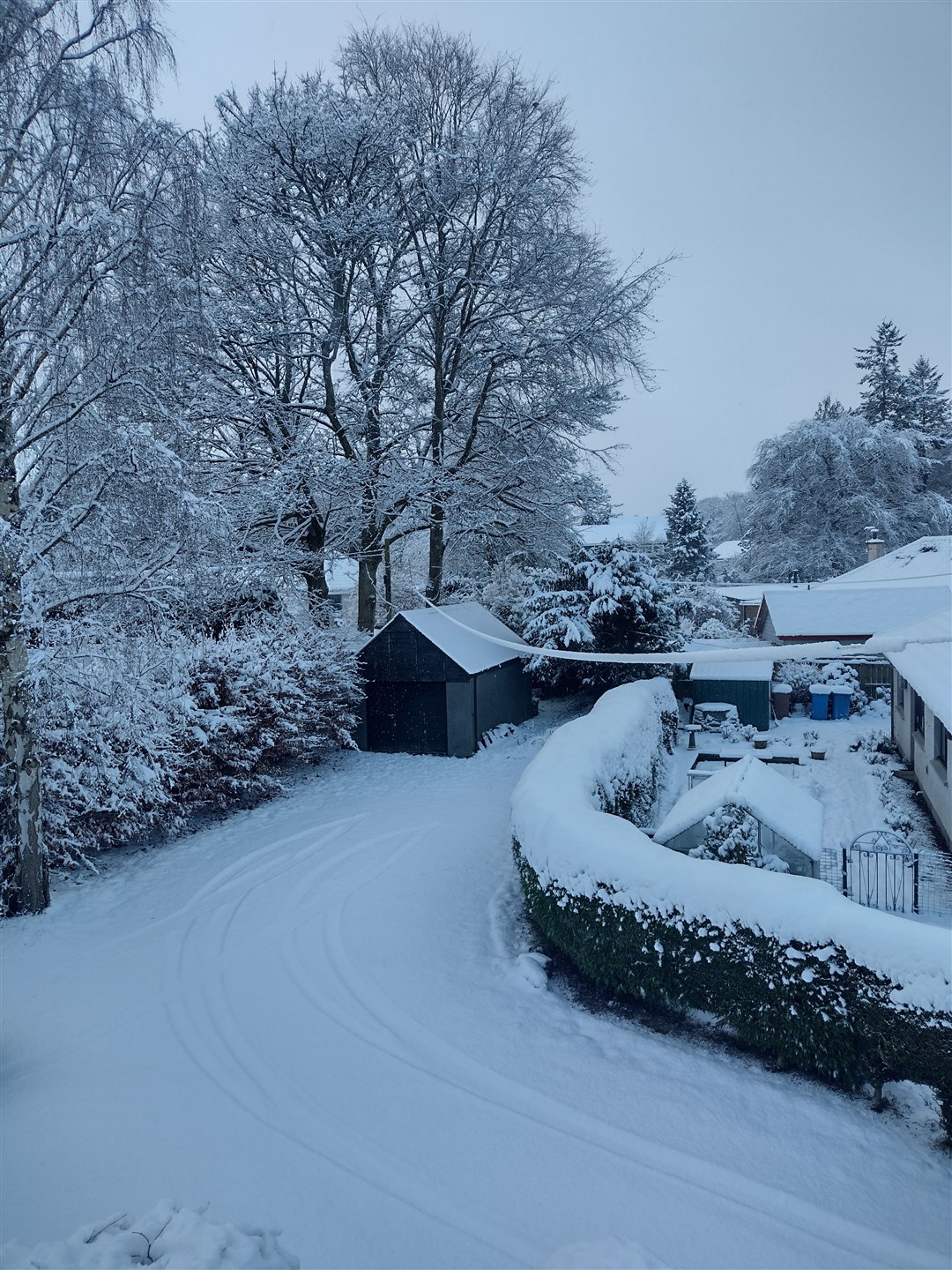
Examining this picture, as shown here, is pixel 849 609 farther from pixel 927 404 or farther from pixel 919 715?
pixel 927 404

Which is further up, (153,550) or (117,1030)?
(153,550)

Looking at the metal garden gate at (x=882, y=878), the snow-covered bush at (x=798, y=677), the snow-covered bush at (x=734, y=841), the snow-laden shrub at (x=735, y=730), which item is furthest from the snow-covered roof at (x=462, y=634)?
the snow-covered bush at (x=798, y=677)

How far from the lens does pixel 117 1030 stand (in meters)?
5.31

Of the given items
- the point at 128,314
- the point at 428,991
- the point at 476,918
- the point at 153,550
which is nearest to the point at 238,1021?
the point at 428,991

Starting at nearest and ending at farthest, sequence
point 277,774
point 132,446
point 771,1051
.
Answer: point 771,1051 → point 132,446 → point 277,774

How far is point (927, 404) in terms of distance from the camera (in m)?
36.2

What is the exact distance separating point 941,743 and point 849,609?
12340 mm

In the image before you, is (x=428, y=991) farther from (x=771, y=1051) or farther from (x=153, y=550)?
(x=153, y=550)

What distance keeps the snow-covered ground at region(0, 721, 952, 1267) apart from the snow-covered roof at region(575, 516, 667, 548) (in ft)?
46.0

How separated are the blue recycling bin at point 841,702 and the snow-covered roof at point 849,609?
277 centimetres

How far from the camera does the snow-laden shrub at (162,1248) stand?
9.78 feet

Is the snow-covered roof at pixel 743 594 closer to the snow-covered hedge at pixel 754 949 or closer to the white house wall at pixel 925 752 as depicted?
the white house wall at pixel 925 752

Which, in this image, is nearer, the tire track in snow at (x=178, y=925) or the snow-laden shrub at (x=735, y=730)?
the tire track in snow at (x=178, y=925)

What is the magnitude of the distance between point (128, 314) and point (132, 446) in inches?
55.9
